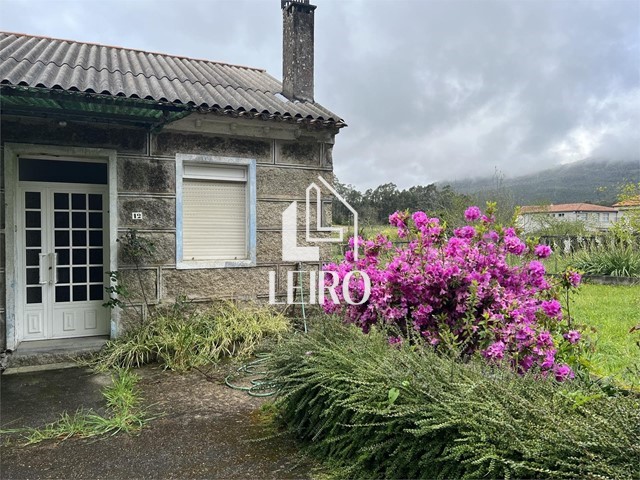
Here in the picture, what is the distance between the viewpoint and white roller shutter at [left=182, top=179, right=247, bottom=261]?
697 cm

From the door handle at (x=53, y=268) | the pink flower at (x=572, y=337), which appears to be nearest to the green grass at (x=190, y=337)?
the door handle at (x=53, y=268)

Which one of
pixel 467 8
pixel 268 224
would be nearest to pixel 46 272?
pixel 268 224

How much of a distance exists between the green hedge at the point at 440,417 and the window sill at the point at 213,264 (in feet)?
11.9

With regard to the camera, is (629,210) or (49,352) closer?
(49,352)

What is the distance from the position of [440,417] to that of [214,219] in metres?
5.39

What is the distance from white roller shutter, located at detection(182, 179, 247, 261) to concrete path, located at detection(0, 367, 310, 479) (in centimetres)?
245

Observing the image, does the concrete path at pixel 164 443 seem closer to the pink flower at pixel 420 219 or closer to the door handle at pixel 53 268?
the door handle at pixel 53 268

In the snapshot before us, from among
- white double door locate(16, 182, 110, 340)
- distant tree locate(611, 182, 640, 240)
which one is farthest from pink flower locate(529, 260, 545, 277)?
distant tree locate(611, 182, 640, 240)

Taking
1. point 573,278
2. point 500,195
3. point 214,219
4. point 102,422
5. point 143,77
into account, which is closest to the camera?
point 573,278

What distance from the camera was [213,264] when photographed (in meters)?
7.00

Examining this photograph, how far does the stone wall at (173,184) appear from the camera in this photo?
246 inches

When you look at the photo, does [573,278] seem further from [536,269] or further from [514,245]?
[514,245]

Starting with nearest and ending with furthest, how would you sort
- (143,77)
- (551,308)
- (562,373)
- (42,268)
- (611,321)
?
(562,373), (551,308), (42,268), (143,77), (611,321)

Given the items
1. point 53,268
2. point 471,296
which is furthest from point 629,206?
point 53,268
